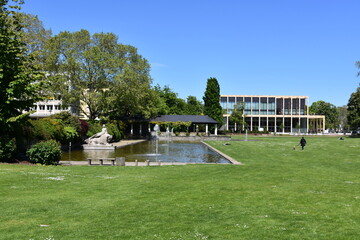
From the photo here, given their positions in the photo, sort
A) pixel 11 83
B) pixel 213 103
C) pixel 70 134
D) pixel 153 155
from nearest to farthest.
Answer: pixel 11 83, pixel 153 155, pixel 70 134, pixel 213 103

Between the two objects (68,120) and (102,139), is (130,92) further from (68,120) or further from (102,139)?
(102,139)

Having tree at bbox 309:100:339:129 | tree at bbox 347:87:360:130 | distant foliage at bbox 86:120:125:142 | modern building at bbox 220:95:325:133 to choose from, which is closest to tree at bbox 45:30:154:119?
distant foliage at bbox 86:120:125:142

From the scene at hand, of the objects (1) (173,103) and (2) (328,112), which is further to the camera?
(2) (328,112)

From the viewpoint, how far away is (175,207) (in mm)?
9555

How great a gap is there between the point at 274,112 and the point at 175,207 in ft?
389

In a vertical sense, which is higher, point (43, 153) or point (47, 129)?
point (47, 129)

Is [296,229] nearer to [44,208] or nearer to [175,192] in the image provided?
[175,192]

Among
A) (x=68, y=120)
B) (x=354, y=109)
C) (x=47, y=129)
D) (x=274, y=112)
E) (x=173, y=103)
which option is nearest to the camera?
(x=47, y=129)

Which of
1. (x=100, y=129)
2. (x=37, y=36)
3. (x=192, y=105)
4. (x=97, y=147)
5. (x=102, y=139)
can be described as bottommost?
(x=97, y=147)

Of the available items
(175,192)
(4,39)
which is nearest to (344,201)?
(175,192)

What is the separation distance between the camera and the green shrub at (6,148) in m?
20.2

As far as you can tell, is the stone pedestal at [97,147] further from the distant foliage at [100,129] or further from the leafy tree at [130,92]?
the leafy tree at [130,92]

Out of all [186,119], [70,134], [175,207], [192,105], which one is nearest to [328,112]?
[192,105]

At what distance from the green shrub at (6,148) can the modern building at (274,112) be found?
102405 millimetres
